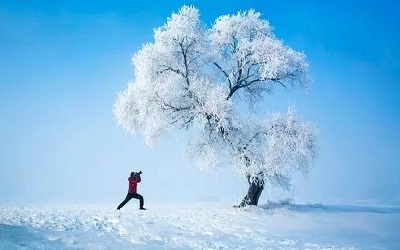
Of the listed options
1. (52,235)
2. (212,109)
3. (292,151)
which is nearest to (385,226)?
(292,151)

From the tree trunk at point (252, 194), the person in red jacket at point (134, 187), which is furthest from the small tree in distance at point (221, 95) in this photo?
the person in red jacket at point (134, 187)

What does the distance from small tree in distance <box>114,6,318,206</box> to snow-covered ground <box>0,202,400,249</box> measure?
10.8 feet

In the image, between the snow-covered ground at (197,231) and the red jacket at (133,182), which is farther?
the red jacket at (133,182)

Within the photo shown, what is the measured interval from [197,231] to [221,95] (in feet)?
31.9

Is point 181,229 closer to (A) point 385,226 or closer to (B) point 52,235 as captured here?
(B) point 52,235

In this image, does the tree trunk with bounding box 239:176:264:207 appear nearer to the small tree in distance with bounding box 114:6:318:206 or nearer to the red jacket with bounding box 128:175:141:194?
the small tree in distance with bounding box 114:6:318:206

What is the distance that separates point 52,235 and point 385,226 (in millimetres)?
15111

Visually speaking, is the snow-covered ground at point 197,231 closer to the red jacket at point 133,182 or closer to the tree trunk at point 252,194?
the tree trunk at point 252,194

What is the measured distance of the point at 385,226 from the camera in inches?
770

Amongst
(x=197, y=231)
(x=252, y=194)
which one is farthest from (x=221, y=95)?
(x=197, y=231)

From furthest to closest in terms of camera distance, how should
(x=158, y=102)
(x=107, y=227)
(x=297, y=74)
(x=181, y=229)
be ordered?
(x=297, y=74)
(x=158, y=102)
(x=181, y=229)
(x=107, y=227)

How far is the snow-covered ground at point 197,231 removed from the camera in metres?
11.9

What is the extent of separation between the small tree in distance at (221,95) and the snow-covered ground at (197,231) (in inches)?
130

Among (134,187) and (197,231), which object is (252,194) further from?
(197,231)
